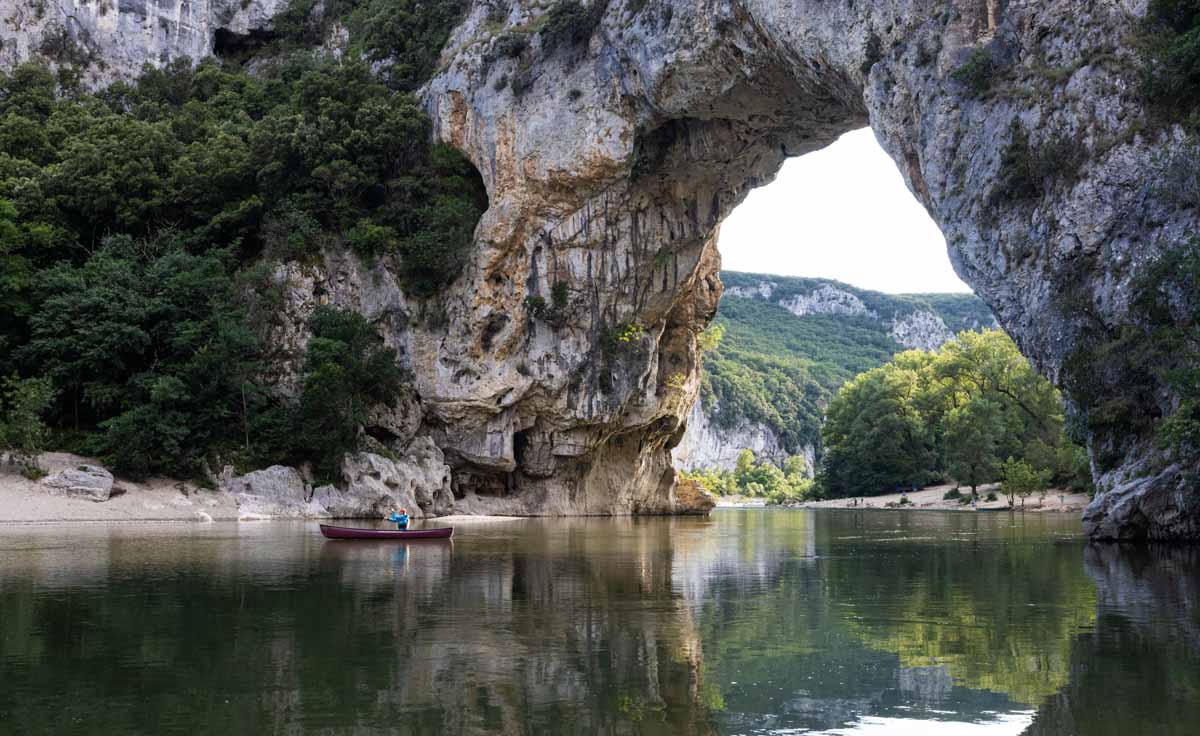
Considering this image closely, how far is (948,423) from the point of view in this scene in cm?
7119

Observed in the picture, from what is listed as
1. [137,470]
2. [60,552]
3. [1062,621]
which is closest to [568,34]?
[137,470]

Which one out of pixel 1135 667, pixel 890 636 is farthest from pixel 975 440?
pixel 1135 667

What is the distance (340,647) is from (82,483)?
28362 millimetres

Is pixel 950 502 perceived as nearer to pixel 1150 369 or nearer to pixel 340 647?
pixel 1150 369

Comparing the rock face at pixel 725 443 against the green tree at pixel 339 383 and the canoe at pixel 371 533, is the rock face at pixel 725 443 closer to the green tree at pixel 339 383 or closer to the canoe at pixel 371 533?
the green tree at pixel 339 383

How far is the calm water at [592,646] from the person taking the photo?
26.4 feet

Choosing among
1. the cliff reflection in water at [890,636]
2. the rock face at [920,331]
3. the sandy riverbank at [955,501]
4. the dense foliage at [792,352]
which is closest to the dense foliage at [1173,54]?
the cliff reflection in water at [890,636]

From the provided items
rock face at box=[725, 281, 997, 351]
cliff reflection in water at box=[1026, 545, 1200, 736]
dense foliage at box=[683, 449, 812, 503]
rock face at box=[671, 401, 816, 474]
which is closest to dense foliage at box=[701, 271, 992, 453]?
rock face at box=[725, 281, 997, 351]

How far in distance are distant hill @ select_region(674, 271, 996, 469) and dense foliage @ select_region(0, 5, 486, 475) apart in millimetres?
67567

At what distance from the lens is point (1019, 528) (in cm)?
3675

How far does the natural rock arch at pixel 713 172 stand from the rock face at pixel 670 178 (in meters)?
0.08

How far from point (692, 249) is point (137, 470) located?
25848 mm

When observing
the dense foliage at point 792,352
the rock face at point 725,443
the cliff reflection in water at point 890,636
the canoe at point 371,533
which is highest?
the dense foliage at point 792,352

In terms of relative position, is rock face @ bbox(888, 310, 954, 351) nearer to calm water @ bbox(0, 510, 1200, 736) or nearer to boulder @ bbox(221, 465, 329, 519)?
boulder @ bbox(221, 465, 329, 519)
